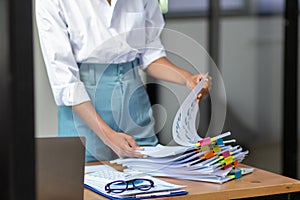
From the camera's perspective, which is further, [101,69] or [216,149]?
[101,69]

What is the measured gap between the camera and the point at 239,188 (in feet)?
5.57

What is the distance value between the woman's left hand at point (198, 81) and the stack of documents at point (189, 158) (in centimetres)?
4

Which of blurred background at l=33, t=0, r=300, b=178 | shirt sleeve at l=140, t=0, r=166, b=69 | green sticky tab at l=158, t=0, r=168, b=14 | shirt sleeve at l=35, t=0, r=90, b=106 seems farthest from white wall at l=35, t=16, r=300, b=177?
shirt sleeve at l=35, t=0, r=90, b=106

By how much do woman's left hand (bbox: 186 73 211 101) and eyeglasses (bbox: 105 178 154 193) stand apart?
33 centimetres

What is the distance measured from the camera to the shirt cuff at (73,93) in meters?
1.99

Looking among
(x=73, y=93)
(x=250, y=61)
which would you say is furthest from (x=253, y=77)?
(x=73, y=93)

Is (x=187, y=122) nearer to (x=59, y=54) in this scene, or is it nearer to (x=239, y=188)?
(x=239, y=188)

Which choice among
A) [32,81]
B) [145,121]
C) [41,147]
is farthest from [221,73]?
[32,81]

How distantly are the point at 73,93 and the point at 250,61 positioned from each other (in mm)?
2428

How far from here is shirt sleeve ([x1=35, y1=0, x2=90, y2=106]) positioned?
1989mm

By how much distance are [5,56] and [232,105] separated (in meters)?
3.48

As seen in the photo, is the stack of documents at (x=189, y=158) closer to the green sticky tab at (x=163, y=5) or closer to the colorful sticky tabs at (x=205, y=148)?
the colorful sticky tabs at (x=205, y=148)

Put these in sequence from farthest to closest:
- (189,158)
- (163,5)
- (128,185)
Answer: (163,5) → (189,158) → (128,185)

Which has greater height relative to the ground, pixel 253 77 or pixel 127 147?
pixel 253 77
